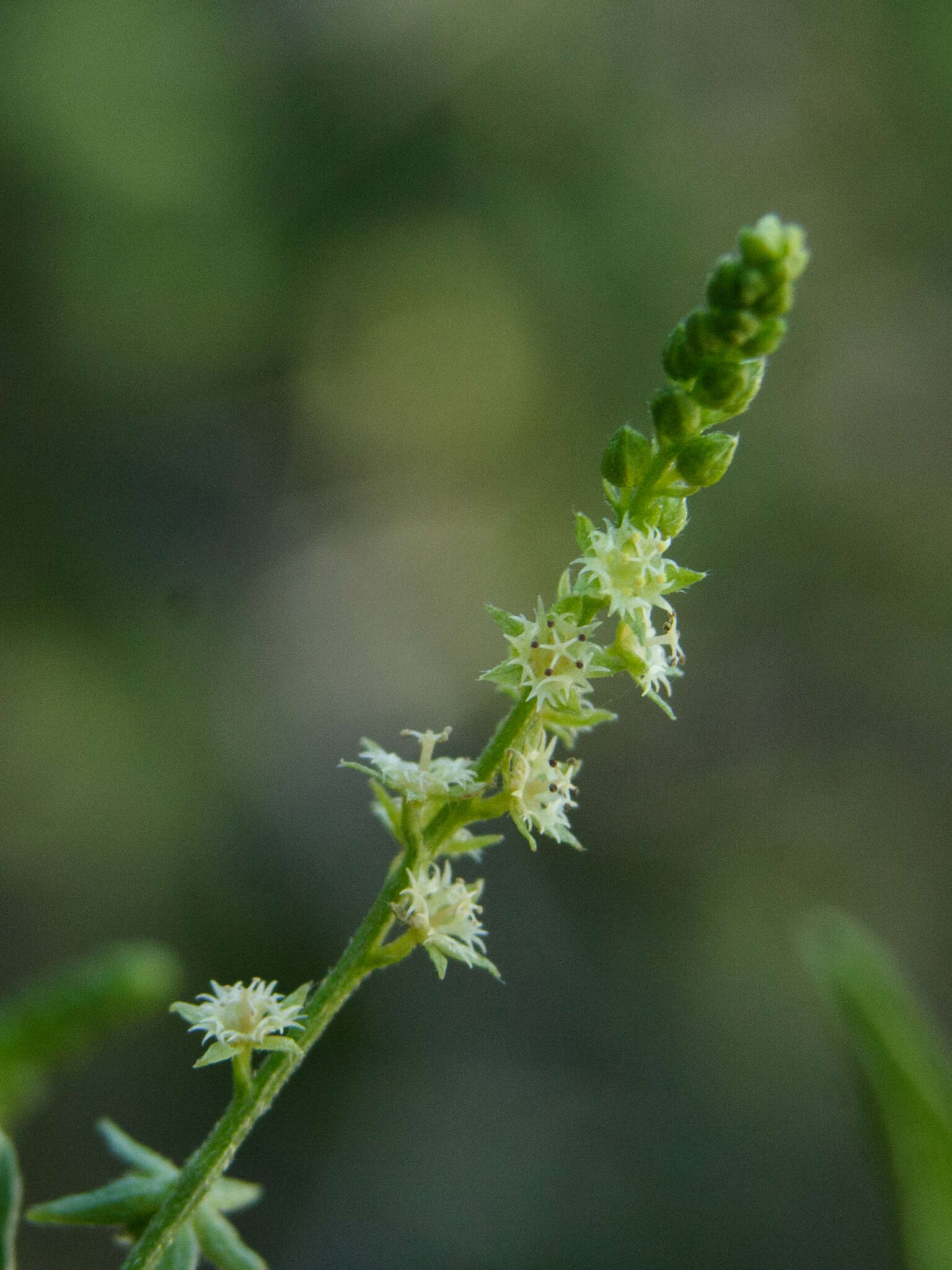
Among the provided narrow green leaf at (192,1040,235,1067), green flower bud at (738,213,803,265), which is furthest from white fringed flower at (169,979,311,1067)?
green flower bud at (738,213,803,265)

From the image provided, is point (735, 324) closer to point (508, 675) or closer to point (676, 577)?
point (676, 577)

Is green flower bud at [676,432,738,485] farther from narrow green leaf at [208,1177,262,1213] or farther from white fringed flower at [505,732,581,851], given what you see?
narrow green leaf at [208,1177,262,1213]

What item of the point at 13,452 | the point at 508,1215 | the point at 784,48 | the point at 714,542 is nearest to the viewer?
the point at 508,1215

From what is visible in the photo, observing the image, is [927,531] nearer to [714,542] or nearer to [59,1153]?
[714,542]

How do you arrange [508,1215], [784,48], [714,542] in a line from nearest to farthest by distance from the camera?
[508,1215] < [714,542] < [784,48]

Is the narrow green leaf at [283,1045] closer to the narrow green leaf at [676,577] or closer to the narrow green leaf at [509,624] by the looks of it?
the narrow green leaf at [509,624]

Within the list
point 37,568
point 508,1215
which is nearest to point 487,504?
point 37,568
